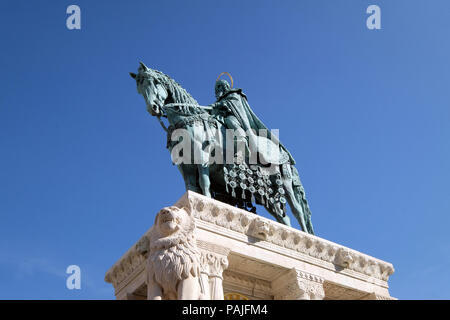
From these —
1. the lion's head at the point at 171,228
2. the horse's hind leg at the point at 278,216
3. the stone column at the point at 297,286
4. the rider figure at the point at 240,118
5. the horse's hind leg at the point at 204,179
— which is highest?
the rider figure at the point at 240,118

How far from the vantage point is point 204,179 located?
46.4ft

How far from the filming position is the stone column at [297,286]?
13102mm

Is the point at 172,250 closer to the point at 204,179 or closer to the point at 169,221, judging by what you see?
the point at 169,221

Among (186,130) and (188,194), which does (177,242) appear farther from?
(186,130)

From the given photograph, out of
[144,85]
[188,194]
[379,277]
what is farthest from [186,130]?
[379,277]

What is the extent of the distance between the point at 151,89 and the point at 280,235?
486 cm

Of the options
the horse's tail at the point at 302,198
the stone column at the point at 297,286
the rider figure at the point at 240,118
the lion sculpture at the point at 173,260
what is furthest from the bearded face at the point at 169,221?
the horse's tail at the point at 302,198

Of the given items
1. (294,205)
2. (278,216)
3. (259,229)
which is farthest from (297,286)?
(294,205)

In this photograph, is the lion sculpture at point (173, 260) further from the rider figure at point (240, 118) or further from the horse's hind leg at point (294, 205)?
the horse's hind leg at point (294, 205)

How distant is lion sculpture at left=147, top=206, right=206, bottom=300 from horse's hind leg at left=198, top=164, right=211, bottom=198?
203cm

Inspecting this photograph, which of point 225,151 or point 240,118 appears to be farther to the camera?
point 240,118

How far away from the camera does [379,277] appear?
592 inches

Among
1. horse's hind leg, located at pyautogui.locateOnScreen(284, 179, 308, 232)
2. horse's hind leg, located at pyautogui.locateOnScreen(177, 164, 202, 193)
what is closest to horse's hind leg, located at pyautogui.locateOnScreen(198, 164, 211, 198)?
horse's hind leg, located at pyautogui.locateOnScreen(177, 164, 202, 193)

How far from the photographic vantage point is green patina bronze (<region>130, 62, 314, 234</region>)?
14.8m
